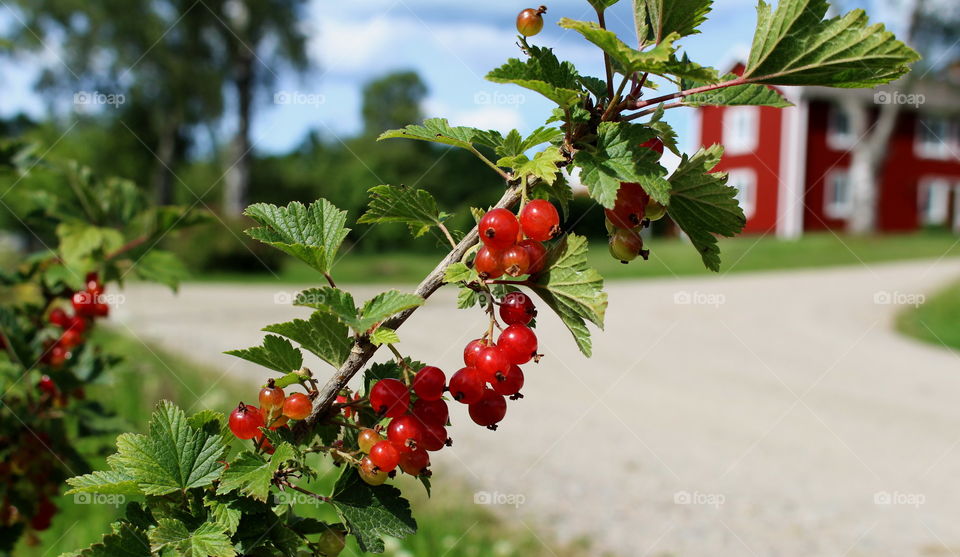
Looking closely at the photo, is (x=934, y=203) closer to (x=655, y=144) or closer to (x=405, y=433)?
(x=655, y=144)

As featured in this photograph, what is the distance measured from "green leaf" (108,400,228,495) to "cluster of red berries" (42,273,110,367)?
1346mm

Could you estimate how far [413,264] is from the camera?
65.3ft

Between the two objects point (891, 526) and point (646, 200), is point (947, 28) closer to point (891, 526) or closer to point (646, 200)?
point (891, 526)

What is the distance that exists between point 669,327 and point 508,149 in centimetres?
973

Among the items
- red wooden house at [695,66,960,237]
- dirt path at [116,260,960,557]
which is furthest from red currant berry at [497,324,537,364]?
red wooden house at [695,66,960,237]

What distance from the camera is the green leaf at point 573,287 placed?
2.75ft

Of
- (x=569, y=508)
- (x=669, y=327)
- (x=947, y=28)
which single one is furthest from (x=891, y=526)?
(x=947, y=28)

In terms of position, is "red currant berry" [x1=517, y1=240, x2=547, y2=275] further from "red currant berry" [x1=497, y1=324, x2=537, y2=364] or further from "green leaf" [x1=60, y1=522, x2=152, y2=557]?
"green leaf" [x1=60, y1=522, x2=152, y2=557]

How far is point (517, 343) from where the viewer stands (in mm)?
904

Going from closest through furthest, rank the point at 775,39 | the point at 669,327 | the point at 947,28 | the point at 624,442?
1. the point at 775,39
2. the point at 624,442
3. the point at 669,327
4. the point at 947,28

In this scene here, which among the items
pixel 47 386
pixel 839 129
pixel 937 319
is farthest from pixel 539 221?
pixel 839 129

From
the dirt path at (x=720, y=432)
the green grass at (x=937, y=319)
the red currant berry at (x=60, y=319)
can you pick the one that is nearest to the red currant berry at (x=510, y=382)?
the red currant berry at (x=60, y=319)

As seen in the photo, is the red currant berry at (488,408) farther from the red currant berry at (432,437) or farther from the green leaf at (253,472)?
the green leaf at (253,472)

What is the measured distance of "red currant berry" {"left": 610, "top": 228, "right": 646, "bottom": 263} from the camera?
961mm
